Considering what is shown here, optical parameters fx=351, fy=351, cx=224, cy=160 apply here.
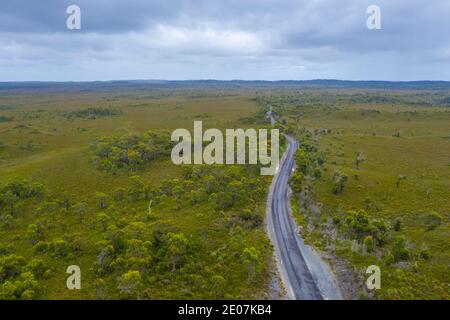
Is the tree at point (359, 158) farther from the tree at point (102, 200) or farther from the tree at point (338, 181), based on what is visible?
the tree at point (102, 200)

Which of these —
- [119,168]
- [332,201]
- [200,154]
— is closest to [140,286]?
[332,201]

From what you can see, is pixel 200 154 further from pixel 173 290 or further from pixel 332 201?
pixel 173 290

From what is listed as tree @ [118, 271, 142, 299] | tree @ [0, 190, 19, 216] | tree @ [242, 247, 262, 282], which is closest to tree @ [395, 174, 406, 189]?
tree @ [242, 247, 262, 282]

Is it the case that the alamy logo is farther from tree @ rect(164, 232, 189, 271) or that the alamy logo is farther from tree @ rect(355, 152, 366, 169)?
tree @ rect(164, 232, 189, 271)

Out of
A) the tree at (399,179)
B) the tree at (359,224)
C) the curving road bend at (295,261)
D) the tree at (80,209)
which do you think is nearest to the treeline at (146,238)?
the tree at (80,209)

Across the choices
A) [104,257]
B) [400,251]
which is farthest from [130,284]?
[400,251]
